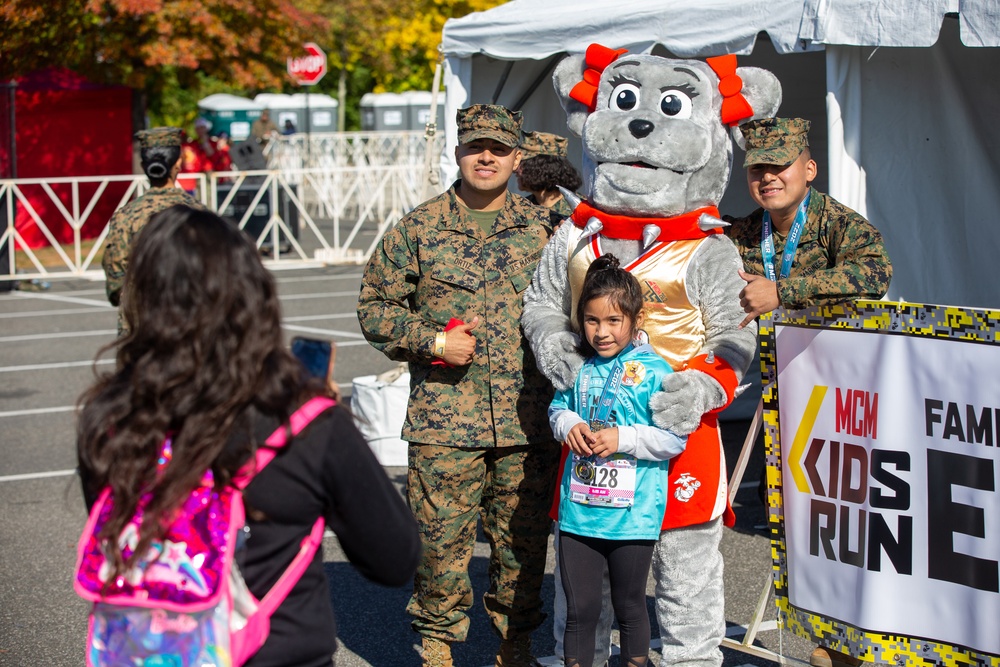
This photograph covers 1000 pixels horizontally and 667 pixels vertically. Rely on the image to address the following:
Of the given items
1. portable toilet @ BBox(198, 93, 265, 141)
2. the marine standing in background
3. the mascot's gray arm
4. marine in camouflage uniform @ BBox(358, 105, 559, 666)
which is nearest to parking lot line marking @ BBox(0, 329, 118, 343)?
the marine standing in background

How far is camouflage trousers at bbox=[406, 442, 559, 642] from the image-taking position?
402 centimetres

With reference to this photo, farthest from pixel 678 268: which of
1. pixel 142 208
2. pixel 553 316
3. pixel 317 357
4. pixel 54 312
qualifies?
pixel 54 312

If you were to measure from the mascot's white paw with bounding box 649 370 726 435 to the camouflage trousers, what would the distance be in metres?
0.66

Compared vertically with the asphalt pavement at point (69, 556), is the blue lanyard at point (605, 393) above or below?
above

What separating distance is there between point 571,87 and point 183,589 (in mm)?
2766

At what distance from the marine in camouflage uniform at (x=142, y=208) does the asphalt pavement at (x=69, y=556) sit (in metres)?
0.45

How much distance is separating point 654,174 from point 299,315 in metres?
9.29

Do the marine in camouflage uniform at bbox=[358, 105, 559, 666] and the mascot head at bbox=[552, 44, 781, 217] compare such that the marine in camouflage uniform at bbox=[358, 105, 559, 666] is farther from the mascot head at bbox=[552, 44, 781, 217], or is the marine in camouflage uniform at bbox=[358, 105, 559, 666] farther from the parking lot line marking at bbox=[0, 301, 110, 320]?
the parking lot line marking at bbox=[0, 301, 110, 320]

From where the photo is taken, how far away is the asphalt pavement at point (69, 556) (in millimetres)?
4570

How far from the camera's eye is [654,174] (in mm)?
3883

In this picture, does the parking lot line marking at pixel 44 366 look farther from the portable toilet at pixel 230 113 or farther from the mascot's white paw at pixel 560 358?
the portable toilet at pixel 230 113

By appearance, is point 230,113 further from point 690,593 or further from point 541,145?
point 690,593

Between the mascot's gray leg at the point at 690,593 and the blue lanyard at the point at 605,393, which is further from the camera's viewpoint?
the mascot's gray leg at the point at 690,593

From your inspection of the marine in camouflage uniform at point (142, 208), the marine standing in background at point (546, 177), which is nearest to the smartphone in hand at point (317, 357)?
the marine standing in background at point (546, 177)
